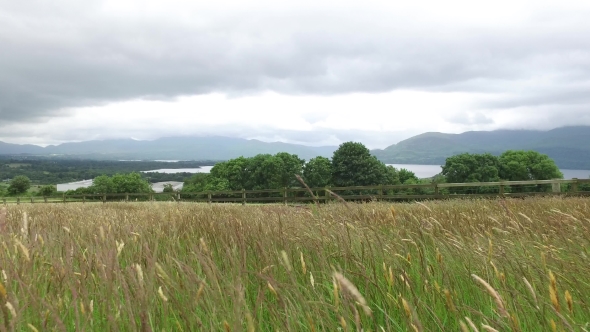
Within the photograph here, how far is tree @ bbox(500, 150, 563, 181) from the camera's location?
77.5 m

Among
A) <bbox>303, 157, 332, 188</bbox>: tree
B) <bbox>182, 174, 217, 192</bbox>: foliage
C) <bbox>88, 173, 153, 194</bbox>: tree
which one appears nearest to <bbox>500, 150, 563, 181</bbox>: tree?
<bbox>303, 157, 332, 188</bbox>: tree

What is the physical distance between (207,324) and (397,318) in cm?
106

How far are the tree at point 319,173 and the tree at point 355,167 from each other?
0.88 metres

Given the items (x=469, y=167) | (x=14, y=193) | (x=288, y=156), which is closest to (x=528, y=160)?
(x=469, y=167)

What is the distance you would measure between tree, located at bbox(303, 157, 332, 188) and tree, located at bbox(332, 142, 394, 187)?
34.5 inches

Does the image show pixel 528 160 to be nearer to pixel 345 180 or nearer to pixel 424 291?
pixel 345 180

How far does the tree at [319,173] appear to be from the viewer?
6894cm

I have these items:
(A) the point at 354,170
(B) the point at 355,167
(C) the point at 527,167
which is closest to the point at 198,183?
(A) the point at 354,170

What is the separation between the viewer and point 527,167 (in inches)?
3113

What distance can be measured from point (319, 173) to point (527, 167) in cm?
3847

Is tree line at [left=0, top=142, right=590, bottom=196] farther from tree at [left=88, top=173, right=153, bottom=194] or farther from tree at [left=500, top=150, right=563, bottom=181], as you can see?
tree at [left=88, top=173, right=153, bottom=194]

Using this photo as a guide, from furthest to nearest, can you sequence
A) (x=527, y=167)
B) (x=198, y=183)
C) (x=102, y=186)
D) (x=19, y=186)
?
(x=19, y=186) → (x=102, y=186) → (x=198, y=183) → (x=527, y=167)

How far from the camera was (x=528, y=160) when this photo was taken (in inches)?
3100

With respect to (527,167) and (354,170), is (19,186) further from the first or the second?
(527,167)
